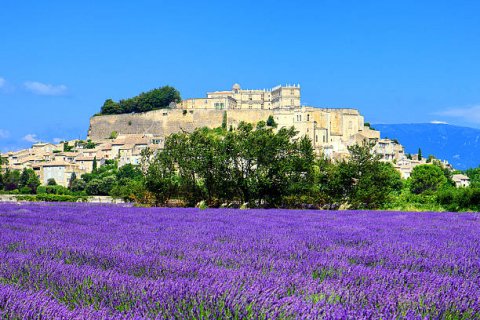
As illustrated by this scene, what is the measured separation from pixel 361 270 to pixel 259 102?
380 feet

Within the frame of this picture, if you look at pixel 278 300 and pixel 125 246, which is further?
pixel 125 246

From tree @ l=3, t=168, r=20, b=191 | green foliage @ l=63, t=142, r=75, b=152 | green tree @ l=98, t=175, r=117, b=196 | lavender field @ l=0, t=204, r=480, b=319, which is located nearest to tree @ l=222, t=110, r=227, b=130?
green foliage @ l=63, t=142, r=75, b=152

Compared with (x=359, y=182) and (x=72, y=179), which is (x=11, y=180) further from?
(x=359, y=182)

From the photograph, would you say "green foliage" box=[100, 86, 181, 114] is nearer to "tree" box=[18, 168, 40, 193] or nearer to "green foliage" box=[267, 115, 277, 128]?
"green foliage" box=[267, 115, 277, 128]

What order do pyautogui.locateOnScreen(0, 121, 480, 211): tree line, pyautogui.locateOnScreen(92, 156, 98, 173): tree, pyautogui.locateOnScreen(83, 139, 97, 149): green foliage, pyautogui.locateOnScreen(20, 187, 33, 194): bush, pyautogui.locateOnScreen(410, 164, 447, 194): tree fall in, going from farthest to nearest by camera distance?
pyautogui.locateOnScreen(83, 139, 97, 149): green foliage < pyautogui.locateOnScreen(92, 156, 98, 173): tree < pyautogui.locateOnScreen(20, 187, 33, 194): bush < pyautogui.locateOnScreen(410, 164, 447, 194): tree < pyautogui.locateOnScreen(0, 121, 480, 211): tree line

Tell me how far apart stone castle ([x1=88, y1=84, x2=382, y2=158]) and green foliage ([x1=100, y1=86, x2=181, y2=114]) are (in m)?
3.97

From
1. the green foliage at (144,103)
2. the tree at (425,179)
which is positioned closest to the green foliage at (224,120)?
the green foliage at (144,103)

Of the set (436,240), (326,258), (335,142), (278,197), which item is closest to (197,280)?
(326,258)

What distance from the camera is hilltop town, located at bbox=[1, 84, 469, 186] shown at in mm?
91000

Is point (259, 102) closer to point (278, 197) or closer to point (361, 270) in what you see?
point (278, 197)

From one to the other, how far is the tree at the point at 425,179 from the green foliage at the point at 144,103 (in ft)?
179

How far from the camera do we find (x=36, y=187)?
80562 mm

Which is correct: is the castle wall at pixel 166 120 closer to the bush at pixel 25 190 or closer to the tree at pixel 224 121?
the tree at pixel 224 121

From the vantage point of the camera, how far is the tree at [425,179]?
71.2 m
